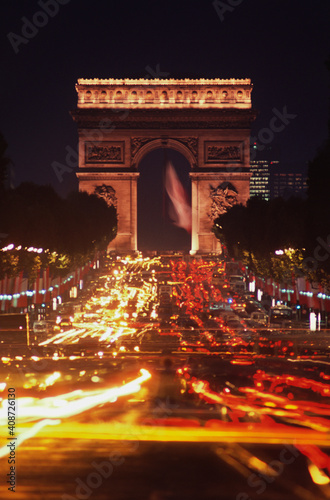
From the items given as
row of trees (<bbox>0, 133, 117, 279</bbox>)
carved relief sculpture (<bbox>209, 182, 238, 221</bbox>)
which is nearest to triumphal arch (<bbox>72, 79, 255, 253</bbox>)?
carved relief sculpture (<bbox>209, 182, 238, 221</bbox>)

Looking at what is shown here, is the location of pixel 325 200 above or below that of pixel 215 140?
below

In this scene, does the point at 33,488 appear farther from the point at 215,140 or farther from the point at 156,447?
the point at 215,140

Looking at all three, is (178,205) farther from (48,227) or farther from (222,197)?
(48,227)

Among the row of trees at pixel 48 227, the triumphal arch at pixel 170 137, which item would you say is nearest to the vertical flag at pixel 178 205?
the triumphal arch at pixel 170 137

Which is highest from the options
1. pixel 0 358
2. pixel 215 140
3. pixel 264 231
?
pixel 215 140

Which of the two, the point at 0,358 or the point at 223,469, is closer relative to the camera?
the point at 223,469

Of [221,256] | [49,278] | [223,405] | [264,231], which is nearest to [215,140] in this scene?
[221,256]

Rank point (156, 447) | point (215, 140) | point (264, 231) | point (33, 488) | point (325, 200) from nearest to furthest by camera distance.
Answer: point (33, 488) → point (156, 447) → point (325, 200) → point (264, 231) → point (215, 140)

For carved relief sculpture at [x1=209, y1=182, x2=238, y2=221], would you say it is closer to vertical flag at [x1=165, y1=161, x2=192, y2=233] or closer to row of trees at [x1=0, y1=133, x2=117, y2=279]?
row of trees at [x1=0, y1=133, x2=117, y2=279]

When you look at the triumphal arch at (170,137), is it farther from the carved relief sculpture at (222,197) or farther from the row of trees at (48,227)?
the row of trees at (48,227)
